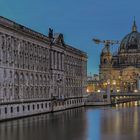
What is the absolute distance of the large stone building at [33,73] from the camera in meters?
99.4

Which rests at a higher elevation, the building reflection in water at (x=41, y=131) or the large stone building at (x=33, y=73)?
the large stone building at (x=33, y=73)

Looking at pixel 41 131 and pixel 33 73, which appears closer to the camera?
pixel 41 131

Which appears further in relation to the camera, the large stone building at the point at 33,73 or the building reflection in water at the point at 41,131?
the large stone building at the point at 33,73

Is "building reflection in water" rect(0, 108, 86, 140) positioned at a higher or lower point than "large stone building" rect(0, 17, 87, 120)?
lower

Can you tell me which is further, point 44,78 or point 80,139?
point 44,78

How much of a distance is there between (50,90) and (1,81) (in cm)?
3465

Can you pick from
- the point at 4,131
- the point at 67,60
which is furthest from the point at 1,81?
the point at 67,60

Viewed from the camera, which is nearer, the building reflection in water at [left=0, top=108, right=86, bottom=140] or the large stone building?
the building reflection in water at [left=0, top=108, right=86, bottom=140]

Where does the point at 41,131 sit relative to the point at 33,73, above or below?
below

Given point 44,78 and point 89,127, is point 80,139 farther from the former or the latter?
point 44,78

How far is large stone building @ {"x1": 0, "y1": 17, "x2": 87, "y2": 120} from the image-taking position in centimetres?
9938

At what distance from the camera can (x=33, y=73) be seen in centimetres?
11650

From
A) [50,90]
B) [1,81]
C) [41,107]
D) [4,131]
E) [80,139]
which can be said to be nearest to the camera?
[80,139]

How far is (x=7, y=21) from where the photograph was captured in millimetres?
100938
